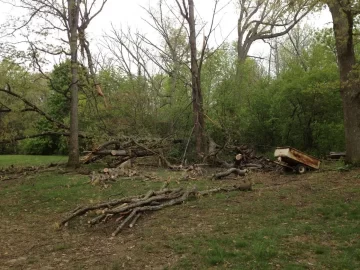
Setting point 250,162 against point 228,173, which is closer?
point 228,173

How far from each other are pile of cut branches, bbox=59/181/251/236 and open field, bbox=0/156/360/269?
18 centimetres

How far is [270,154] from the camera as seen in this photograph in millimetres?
18828

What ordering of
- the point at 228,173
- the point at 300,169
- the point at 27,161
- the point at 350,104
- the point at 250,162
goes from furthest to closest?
the point at 27,161 → the point at 250,162 → the point at 300,169 → the point at 228,173 → the point at 350,104

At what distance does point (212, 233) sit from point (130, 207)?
2037 millimetres

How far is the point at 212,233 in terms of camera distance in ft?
21.1

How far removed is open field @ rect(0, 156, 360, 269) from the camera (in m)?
5.24

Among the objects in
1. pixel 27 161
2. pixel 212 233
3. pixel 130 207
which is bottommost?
pixel 212 233

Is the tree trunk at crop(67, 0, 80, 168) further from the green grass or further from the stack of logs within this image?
the stack of logs

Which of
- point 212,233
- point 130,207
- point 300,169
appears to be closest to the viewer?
point 212,233

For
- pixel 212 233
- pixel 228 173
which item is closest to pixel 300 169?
pixel 228 173

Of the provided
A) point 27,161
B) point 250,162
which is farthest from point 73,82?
point 27,161

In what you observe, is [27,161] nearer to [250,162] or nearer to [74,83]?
[74,83]

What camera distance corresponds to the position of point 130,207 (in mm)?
7770

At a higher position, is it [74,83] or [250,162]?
[74,83]
